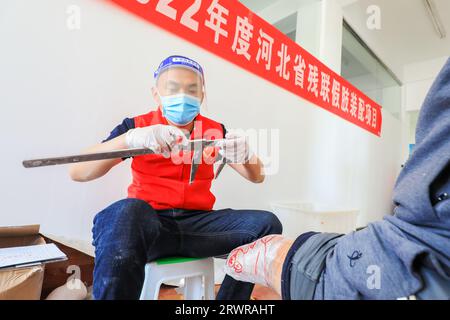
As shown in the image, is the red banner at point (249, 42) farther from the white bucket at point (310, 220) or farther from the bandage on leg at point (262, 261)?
the bandage on leg at point (262, 261)

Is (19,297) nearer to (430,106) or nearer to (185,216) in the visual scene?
(185,216)

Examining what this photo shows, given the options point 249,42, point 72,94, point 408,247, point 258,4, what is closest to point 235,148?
point 408,247

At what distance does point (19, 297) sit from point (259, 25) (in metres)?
1.38

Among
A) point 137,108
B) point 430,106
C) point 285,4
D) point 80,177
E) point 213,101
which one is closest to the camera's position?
point 430,106

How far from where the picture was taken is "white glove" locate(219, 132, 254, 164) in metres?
0.68

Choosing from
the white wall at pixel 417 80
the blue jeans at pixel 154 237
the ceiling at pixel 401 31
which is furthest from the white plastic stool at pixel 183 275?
the white wall at pixel 417 80

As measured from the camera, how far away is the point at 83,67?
0.83 metres

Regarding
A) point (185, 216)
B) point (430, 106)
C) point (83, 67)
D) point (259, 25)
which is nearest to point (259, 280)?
point (185, 216)

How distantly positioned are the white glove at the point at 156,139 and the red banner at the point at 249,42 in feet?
1.86

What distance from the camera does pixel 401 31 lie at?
9.15 feet

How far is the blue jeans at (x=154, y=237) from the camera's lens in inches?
16.9

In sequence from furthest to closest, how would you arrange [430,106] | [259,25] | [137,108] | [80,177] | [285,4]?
[285,4], [259,25], [137,108], [80,177], [430,106]

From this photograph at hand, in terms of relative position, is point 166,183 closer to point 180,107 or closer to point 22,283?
point 180,107

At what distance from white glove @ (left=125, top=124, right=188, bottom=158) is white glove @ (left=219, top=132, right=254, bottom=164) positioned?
0.12 meters
